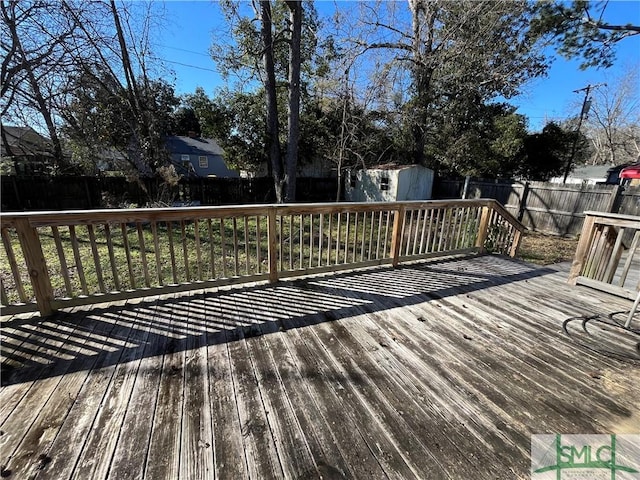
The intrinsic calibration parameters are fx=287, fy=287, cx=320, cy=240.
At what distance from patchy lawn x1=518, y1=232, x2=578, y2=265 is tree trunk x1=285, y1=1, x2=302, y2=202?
7.08m

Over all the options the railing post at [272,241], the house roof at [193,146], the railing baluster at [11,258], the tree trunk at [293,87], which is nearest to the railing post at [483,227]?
the railing post at [272,241]

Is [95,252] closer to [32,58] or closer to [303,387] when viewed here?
[303,387]

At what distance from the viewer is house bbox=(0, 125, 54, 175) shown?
9734mm

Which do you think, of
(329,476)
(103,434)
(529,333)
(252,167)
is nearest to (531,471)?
(329,476)

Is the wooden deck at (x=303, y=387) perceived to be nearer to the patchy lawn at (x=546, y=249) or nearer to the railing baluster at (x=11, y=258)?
the railing baluster at (x=11, y=258)

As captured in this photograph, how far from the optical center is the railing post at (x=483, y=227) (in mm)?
4332

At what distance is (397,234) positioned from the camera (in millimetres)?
3717

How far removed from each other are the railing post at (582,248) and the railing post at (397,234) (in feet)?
6.33

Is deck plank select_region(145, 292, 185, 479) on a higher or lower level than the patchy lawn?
higher

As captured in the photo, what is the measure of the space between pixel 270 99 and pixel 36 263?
9.72m

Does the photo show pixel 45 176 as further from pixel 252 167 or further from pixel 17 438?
pixel 17 438

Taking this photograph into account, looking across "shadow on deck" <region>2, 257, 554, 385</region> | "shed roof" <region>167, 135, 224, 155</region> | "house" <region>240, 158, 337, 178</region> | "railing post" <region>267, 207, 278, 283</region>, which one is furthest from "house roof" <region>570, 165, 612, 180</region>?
"shed roof" <region>167, 135, 224, 155</region>

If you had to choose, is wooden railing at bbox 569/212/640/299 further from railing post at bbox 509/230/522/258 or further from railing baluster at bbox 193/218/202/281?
railing baluster at bbox 193/218/202/281

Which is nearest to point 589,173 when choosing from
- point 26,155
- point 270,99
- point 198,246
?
point 270,99
